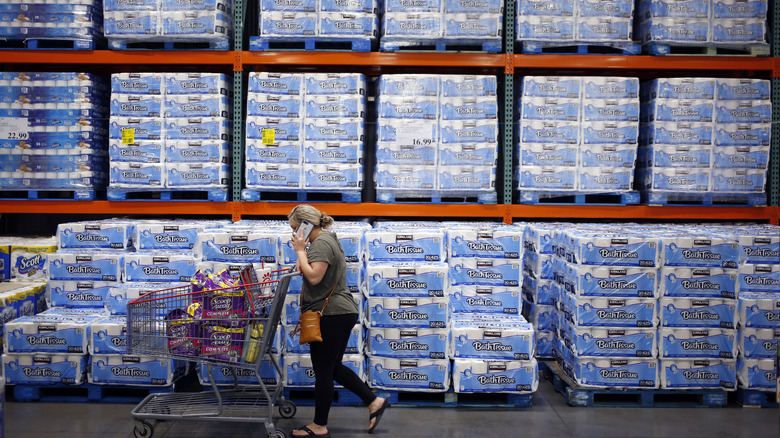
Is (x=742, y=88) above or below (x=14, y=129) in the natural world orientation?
above

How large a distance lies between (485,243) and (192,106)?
3443 millimetres

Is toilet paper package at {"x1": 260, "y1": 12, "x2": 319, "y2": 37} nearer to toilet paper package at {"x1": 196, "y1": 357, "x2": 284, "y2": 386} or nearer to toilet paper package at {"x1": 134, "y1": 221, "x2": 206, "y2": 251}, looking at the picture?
toilet paper package at {"x1": 134, "y1": 221, "x2": 206, "y2": 251}

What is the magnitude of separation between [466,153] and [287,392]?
10.0 ft

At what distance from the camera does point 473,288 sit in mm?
5547

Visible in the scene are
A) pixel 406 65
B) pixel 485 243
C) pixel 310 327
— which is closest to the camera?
pixel 310 327

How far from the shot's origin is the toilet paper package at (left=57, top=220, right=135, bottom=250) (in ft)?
18.9

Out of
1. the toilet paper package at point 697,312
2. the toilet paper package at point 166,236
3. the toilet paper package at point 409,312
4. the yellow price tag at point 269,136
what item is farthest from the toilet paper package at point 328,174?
the toilet paper package at point 697,312

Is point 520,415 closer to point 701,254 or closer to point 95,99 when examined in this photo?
point 701,254

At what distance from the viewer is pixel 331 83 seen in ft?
21.0

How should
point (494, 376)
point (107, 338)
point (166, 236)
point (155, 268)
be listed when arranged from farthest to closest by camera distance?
point (166, 236) < point (155, 268) < point (107, 338) < point (494, 376)

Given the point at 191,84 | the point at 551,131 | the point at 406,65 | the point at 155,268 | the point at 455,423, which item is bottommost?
the point at 455,423

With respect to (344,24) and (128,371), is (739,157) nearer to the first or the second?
(344,24)

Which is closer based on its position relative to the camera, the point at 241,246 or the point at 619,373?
the point at 241,246

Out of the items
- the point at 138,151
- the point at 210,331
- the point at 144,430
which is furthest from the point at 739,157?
the point at 138,151
